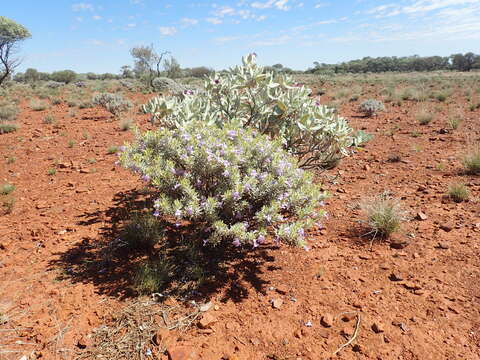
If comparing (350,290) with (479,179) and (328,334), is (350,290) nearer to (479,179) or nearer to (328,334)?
(328,334)

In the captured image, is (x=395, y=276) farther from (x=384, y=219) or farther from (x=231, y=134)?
(x=231, y=134)

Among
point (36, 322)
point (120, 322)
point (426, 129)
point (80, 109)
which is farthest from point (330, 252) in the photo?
point (80, 109)

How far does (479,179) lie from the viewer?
5.56 m

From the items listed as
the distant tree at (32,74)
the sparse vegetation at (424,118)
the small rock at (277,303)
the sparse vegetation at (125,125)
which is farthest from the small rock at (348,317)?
the distant tree at (32,74)

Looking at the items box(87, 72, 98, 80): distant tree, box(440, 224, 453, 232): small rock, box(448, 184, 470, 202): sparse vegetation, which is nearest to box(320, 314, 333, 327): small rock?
box(440, 224, 453, 232): small rock

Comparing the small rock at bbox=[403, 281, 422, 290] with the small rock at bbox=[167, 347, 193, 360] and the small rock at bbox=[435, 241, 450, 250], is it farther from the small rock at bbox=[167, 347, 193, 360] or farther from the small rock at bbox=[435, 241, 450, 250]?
the small rock at bbox=[167, 347, 193, 360]

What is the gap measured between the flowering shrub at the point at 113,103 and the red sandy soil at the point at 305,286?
24.5 feet

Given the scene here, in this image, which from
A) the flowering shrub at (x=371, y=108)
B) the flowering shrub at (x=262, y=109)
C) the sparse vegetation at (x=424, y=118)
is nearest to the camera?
the flowering shrub at (x=262, y=109)

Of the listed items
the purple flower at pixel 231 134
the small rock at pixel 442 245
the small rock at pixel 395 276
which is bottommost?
the small rock at pixel 395 276

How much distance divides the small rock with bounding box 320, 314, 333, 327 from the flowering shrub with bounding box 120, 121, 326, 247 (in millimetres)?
690

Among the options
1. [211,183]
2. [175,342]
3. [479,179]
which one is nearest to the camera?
[175,342]

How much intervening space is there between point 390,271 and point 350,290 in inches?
23.9

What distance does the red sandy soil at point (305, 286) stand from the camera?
2.54 m

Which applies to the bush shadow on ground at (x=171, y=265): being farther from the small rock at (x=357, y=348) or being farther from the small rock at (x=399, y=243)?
the small rock at (x=399, y=243)
